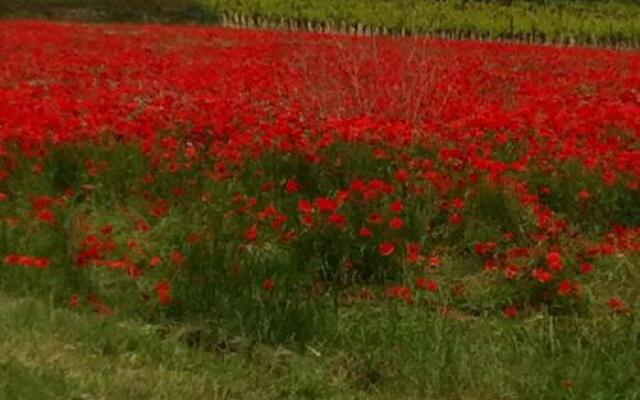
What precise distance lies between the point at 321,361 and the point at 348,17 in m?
34.7

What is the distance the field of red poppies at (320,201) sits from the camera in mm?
5164

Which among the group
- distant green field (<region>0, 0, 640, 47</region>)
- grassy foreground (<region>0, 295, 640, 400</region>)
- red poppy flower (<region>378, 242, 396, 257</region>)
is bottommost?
distant green field (<region>0, 0, 640, 47</region>)

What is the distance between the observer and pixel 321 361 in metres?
4.50

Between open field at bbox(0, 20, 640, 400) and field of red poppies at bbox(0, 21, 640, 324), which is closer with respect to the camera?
open field at bbox(0, 20, 640, 400)

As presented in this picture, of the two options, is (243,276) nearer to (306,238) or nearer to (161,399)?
(306,238)

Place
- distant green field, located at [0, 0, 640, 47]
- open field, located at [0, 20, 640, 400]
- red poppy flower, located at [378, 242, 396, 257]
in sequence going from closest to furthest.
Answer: open field, located at [0, 20, 640, 400], red poppy flower, located at [378, 242, 396, 257], distant green field, located at [0, 0, 640, 47]

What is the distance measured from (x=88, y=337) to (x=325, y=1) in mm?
39116

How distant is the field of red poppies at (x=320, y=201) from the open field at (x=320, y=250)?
2 cm

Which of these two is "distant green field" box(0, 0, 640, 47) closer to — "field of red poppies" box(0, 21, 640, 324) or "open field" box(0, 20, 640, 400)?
"field of red poppies" box(0, 21, 640, 324)

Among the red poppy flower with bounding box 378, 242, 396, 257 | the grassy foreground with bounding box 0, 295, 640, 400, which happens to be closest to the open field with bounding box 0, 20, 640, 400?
the grassy foreground with bounding box 0, 295, 640, 400

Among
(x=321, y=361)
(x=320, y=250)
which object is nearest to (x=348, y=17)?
(x=320, y=250)

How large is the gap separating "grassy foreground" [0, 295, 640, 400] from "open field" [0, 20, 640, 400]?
12mm

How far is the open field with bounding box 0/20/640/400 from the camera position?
169 inches

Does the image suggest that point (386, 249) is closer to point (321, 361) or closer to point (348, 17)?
point (321, 361)
